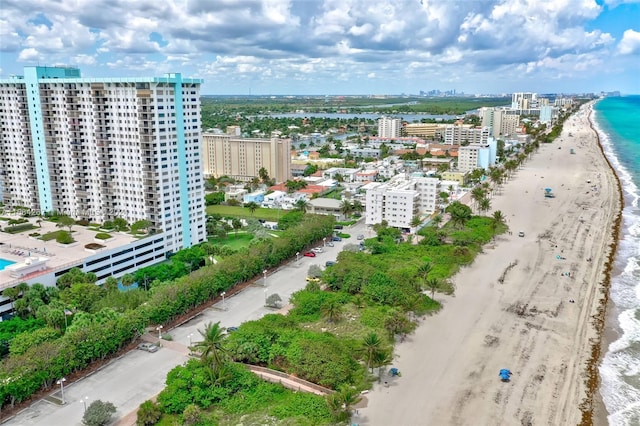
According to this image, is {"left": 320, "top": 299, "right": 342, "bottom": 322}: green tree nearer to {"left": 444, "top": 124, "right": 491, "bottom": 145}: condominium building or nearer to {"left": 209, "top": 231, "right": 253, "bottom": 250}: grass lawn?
{"left": 209, "top": 231, "right": 253, "bottom": 250}: grass lawn

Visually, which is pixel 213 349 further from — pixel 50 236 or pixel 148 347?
pixel 50 236

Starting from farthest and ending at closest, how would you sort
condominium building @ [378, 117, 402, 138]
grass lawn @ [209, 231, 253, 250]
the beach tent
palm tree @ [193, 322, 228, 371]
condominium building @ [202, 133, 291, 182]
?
condominium building @ [378, 117, 402, 138] < condominium building @ [202, 133, 291, 182] < grass lawn @ [209, 231, 253, 250] < the beach tent < palm tree @ [193, 322, 228, 371]

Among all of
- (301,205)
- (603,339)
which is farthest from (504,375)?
(301,205)

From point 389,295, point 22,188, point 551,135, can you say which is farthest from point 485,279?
point 551,135

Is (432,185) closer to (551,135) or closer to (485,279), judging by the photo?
(485,279)

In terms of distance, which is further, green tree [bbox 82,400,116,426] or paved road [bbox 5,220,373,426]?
paved road [bbox 5,220,373,426]

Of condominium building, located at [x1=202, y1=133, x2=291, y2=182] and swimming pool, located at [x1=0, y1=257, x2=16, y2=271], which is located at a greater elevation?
condominium building, located at [x1=202, y1=133, x2=291, y2=182]

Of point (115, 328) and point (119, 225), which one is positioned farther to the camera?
point (119, 225)

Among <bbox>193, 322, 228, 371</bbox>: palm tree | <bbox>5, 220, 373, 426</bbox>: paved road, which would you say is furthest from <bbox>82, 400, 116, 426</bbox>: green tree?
<bbox>193, 322, 228, 371</bbox>: palm tree
